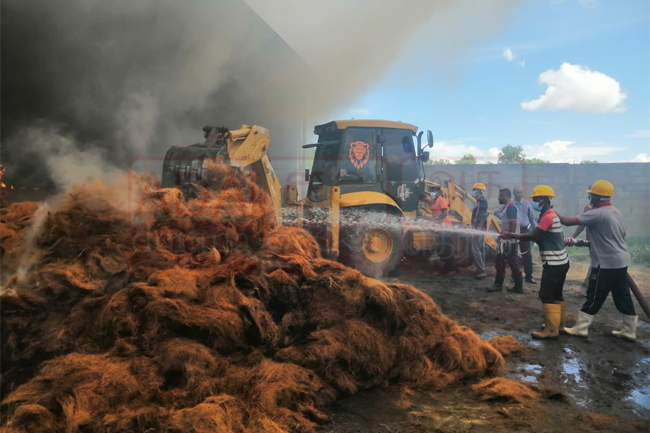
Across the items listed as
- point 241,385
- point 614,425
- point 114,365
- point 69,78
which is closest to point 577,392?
point 614,425

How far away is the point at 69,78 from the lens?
27.9 feet

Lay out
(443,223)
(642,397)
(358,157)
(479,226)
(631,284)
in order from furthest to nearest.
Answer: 1. (479,226)
2. (443,223)
3. (358,157)
4. (631,284)
5. (642,397)

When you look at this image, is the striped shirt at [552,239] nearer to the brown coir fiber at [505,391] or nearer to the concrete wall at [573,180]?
the brown coir fiber at [505,391]

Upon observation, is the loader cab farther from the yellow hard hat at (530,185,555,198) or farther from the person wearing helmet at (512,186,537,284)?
the yellow hard hat at (530,185,555,198)

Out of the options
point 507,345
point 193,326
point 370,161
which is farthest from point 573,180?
point 193,326

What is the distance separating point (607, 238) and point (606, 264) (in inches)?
12.1

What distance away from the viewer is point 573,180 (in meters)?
13.5

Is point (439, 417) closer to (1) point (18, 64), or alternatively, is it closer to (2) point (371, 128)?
(2) point (371, 128)

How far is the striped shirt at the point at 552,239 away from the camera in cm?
492

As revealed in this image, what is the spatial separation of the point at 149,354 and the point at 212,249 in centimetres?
106

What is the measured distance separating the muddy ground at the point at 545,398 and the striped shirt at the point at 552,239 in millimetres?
950

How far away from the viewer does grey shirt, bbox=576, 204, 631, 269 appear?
4.77 meters

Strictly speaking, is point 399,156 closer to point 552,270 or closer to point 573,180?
point 552,270

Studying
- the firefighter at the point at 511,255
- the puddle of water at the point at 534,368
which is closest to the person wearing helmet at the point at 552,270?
the puddle of water at the point at 534,368
